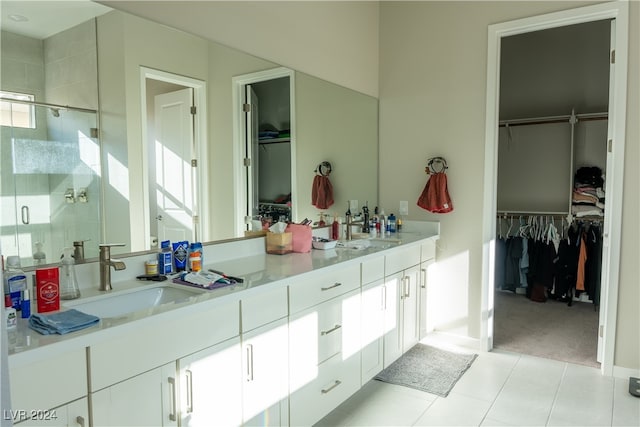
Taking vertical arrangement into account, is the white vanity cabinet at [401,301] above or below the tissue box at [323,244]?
below

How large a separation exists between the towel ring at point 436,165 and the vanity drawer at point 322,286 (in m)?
1.40

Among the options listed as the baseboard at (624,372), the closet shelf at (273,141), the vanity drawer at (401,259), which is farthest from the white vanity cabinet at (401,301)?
the baseboard at (624,372)

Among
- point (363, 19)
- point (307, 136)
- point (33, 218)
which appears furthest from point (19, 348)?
point (363, 19)

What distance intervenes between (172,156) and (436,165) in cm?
216

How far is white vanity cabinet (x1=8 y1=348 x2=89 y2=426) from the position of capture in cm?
108

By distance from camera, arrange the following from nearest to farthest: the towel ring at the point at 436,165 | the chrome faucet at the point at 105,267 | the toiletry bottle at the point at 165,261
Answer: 1. the chrome faucet at the point at 105,267
2. the toiletry bottle at the point at 165,261
3. the towel ring at the point at 436,165

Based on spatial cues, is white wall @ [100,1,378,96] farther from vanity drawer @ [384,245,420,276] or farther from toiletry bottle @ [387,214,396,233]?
vanity drawer @ [384,245,420,276]

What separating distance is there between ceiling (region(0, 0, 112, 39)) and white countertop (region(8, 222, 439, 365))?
3.19ft

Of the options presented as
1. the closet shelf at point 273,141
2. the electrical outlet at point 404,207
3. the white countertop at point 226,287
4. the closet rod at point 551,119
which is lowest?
the white countertop at point 226,287

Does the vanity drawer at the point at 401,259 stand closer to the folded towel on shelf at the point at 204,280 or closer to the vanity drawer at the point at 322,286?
the vanity drawer at the point at 322,286

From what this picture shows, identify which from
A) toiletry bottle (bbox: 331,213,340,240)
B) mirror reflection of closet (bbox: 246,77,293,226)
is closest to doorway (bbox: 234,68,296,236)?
mirror reflection of closet (bbox: 246,77,293,226)

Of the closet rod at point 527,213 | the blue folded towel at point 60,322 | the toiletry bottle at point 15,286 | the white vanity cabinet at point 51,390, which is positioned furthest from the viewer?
the closet rod at point 527,213

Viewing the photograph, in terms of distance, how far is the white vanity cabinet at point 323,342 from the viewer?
2035mm

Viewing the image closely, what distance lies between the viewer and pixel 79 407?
1213 millimetres
